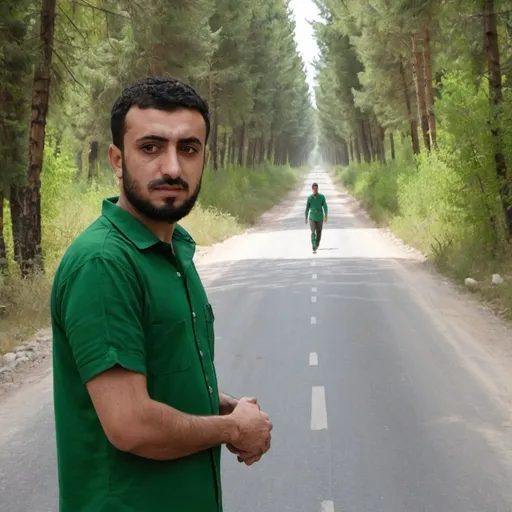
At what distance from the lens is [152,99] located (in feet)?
6.04

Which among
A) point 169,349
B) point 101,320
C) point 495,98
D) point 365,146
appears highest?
point 365,146

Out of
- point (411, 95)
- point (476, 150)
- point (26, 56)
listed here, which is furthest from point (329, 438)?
point (411, 95)

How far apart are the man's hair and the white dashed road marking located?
14.7 feet

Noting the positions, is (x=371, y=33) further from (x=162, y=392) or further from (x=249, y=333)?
(x=162, y=392)

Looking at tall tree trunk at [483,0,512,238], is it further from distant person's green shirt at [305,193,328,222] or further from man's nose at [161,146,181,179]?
man's nose at [161,146,181,179]

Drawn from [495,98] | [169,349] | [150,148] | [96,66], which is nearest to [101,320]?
[169,349]

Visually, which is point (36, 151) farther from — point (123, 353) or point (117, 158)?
point (123, 353)

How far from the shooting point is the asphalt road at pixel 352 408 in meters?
4.71

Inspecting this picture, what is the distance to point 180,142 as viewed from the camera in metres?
1.90

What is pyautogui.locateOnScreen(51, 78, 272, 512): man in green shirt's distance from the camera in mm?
1649

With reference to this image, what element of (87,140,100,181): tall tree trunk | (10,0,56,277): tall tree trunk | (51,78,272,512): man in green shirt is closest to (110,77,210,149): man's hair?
(51,78,272,512): man in green shirt

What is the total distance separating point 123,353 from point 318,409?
5003 millimetres

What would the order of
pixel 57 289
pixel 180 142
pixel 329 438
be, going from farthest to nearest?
pixel 329 438, pixel 180 142, pixel 57 289

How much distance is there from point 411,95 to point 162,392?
106 ft
